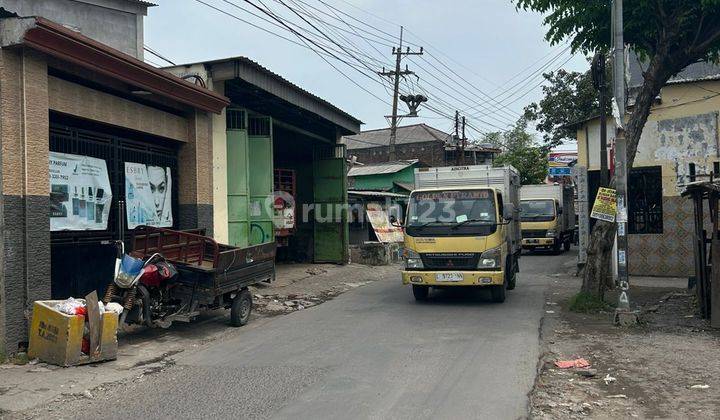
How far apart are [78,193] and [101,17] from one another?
15.9m

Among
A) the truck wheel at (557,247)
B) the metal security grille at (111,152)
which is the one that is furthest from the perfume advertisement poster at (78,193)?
the truck wheel at (557,247)

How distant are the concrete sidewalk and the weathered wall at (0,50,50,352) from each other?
2.90 ft

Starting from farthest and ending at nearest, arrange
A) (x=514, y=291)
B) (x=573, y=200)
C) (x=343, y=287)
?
(x=573, y=200) → (x=343, y=287) → (x=514, y=291)

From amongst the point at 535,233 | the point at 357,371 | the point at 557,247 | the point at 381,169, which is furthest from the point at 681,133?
the point at 381,169

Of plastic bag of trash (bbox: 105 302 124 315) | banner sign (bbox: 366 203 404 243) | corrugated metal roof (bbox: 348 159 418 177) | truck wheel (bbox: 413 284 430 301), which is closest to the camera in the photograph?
plastic bag of trash (bbox: 105 302 124 315)

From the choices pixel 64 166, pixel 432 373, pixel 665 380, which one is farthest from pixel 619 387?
pixel 64 166

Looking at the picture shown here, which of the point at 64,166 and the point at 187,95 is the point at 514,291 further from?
the point at 64,166

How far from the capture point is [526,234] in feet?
82.2

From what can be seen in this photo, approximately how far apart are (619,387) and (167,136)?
8879 mm

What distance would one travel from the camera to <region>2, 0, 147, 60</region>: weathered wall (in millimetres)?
20297

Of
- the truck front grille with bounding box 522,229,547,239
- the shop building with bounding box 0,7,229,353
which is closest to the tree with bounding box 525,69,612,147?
the truck front grille with bounding box 522,229,547,239

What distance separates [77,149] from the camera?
30.5ft

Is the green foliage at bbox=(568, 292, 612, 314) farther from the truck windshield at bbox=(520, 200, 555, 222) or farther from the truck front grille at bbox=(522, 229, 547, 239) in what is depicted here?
the truck windshield at bbox=(520, 200, 555, 222)

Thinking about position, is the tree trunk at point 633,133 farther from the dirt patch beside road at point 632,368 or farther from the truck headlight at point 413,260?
the truck headlight at point 413,260
